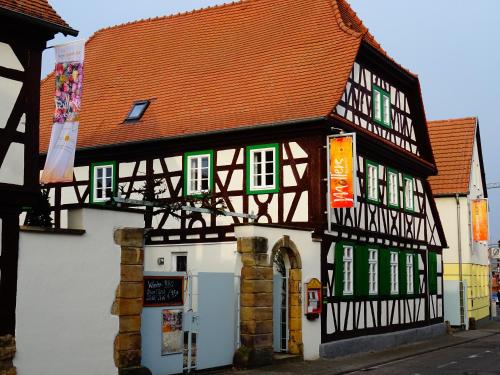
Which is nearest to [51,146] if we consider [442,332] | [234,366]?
[234,366]

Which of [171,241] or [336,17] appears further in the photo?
[336,17]

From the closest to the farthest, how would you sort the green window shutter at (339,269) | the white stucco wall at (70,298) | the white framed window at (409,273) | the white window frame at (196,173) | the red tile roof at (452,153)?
1. the white stucco wall at (70,298)
2. the green window shutter at (339,269)
3. the white window frame at (196,173)
4. the white framed window at (409,273)
5. the red tile roof at (452,153)

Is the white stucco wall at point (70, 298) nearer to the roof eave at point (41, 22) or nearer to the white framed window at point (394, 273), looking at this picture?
the roof eave at point (41, 22)

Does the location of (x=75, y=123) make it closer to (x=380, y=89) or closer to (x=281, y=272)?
(x=281, y=272)

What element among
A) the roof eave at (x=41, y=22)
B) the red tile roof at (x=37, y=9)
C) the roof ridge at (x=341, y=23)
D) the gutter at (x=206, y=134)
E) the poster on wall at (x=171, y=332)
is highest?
the roof ridge at (x=341, y=23)

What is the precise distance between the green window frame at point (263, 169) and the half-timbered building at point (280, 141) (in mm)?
41

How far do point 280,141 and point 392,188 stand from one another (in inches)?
254

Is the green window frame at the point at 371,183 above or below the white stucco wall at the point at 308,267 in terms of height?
above

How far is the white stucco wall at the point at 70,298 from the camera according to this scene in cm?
1199

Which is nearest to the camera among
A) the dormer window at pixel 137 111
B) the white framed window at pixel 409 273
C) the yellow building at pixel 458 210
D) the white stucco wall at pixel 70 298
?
the white stucco wall at pixel 70 298

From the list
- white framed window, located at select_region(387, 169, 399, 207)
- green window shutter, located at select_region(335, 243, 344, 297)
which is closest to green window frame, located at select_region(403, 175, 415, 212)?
white framed window, located at select_region(387, 169, 399, 207)

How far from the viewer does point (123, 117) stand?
25.3 meters

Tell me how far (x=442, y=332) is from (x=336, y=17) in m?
13.4

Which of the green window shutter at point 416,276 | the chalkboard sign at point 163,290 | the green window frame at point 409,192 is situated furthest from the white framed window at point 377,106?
the chalkboard sign at point 163,290
